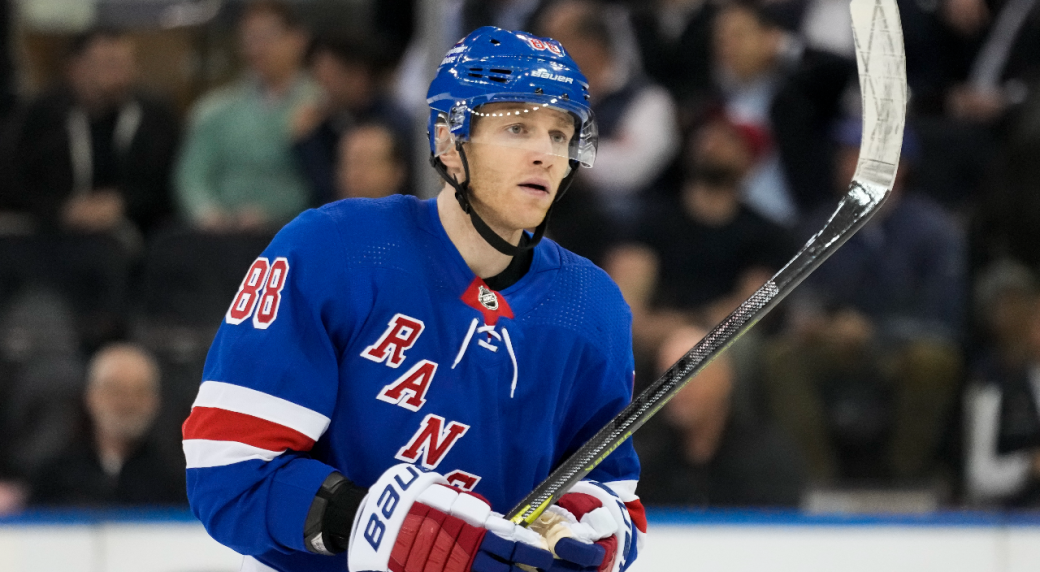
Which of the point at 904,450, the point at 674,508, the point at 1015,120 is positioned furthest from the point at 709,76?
the point at 674,508

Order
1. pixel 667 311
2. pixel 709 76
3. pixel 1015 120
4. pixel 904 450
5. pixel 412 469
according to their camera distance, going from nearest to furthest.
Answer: pixel 412 469 → pixel 904 450 → pixel 667 311 → pixel 1015 120 → pixel 709 76

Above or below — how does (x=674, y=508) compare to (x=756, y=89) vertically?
below

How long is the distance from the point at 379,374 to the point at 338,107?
9.27 ft

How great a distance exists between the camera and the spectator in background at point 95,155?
177 inches

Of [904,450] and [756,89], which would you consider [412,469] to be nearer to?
[904,450]

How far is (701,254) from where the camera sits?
416 centimetres

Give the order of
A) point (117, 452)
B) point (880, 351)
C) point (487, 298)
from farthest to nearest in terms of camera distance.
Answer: point (880, 351), point (117, 452), point (487, 298)

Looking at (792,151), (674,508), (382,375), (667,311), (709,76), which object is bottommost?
(674,508)

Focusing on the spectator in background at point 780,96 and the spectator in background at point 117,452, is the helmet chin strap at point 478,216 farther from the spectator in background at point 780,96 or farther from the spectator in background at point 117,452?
the spectator in background at point 780,96

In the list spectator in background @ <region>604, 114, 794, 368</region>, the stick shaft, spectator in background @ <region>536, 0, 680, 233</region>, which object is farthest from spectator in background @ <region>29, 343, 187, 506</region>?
the stick shaft

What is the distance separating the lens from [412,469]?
1690mm

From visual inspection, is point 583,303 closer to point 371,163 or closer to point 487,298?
point 487,298

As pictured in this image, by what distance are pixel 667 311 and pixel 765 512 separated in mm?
996

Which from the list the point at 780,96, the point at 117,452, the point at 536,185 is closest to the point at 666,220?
the point at 780,96
